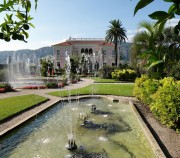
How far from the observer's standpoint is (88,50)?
65188 mm

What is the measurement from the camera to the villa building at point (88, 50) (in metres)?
63.8

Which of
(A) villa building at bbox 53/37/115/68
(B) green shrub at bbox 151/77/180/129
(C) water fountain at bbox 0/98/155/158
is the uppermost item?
(A) villa building at bbox 53/37/115/68

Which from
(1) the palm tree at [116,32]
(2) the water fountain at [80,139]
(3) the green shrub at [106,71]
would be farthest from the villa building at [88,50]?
(2) the water fountain at [80,139]

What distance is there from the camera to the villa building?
209 ft

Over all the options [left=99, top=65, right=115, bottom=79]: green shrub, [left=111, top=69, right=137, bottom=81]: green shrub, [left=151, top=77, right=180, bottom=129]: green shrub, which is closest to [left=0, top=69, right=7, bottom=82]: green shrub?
[left=99, top=65, right=115, bottom=79]: green shrub

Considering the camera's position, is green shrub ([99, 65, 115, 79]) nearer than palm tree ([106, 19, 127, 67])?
Yes

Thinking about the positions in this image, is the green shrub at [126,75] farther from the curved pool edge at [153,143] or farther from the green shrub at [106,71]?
the curved pool edge at [153,143]

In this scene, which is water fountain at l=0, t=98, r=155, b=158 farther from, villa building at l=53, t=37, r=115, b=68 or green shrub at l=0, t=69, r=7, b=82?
villa building at l=53, t=37, r=115, b=68

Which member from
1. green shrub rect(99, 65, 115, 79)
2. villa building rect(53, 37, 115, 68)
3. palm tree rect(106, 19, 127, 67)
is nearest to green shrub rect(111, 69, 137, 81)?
green shrub rect(99, 65, 115, 79)

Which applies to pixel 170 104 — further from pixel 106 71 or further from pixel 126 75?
pixel 106 71

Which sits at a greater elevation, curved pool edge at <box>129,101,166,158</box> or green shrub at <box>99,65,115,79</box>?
green shrub at <box>99,65,115,79</box>

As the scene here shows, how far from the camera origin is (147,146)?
8.33 metres

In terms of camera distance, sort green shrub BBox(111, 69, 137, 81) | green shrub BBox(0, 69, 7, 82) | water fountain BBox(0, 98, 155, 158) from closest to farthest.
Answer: water fountain BBox(0, 98, 155, 158) < green shrub BBox(111, 69, 137, 81) < green shrub BBox(0, 69, 7, 82)

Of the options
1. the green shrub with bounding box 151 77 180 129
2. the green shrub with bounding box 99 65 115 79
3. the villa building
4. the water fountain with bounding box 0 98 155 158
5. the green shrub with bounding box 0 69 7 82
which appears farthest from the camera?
the villa building
